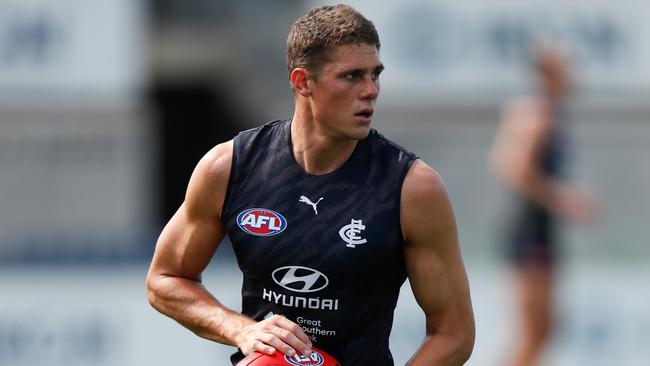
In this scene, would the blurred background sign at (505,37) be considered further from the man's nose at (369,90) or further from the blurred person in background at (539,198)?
the man's nose at (369,90)

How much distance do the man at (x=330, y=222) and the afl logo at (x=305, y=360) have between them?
24 millimetres

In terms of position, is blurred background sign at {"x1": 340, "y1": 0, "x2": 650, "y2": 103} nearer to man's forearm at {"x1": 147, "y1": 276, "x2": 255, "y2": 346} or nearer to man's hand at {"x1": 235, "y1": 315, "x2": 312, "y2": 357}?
man's forearm at {"x1": 147, "y1": 276, "x2": 255, "y2": 346}

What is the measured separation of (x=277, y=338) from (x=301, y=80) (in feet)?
2.93

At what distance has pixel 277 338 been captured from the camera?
17.1 feet

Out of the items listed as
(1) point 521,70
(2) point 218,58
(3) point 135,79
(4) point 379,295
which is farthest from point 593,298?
(2) point 218,58

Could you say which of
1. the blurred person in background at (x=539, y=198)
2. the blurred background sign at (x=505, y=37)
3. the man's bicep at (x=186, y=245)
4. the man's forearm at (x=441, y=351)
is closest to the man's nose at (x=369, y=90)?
the man's bicep at (x=186, y=245)

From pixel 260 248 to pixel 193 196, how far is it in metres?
0.32

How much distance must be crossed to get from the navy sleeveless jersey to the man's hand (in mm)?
183

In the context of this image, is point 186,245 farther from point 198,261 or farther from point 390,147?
point 390,147

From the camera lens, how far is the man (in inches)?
209

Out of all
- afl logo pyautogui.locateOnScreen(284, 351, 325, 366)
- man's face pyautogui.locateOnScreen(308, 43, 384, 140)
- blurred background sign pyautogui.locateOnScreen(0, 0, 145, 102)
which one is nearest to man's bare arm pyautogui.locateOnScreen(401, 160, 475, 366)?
man's face pyautogui.locateOnScreen(308, 43, 384, 140)

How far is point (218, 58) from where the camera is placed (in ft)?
62.0

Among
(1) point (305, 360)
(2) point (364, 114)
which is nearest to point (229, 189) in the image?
(2) point (364, 114)

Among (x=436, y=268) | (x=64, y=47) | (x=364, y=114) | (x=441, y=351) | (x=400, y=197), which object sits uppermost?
(x=364, y=114)
